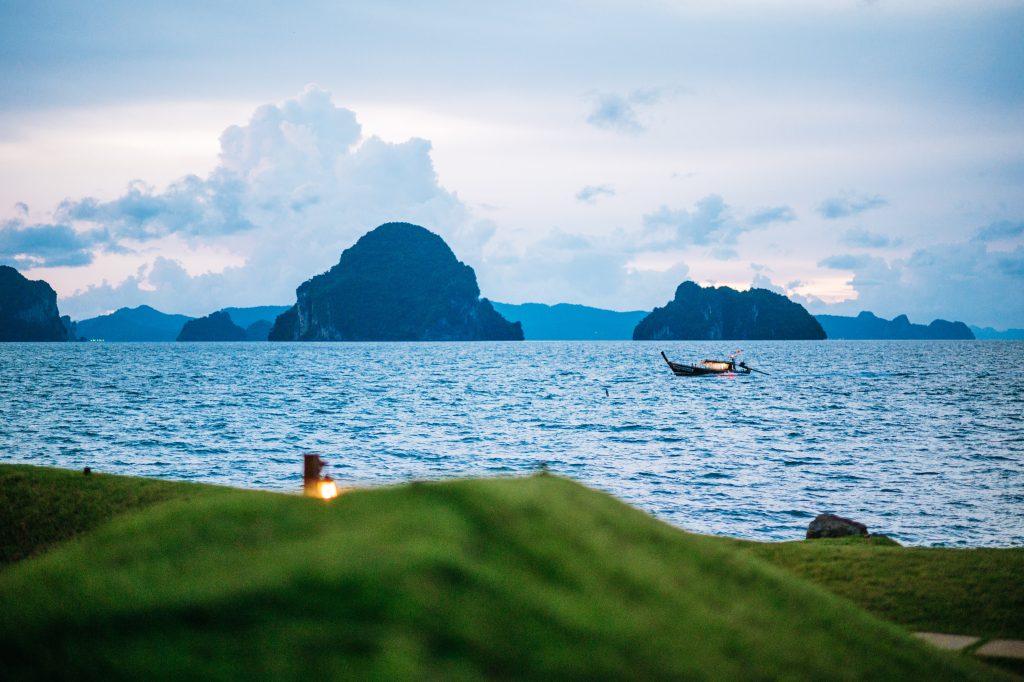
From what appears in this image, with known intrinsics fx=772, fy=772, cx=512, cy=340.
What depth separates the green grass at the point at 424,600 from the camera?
431 centimetres

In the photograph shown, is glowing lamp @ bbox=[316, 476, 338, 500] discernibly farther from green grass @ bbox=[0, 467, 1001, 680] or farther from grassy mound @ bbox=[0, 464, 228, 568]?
grassy mound @ bbox=[0, 464, 228, 568]

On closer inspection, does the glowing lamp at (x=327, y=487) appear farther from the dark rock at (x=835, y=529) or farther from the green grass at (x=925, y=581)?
the dark rock at (x=835, y=529)

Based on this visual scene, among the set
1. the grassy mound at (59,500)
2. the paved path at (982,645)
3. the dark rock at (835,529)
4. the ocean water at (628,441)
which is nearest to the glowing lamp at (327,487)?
the ocean water at (628,441)

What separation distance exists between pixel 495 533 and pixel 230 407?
64868 mm

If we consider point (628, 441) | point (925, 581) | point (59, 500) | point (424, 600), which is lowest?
point (628, 441)

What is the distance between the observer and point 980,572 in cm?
1194

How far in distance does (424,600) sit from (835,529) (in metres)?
15.2

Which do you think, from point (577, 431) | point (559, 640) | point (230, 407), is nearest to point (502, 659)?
point (559, 640)

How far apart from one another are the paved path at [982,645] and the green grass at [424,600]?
3.25 metres

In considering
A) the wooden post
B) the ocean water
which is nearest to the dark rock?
Result: the ocean water

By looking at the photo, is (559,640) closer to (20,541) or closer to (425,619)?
(425,619)

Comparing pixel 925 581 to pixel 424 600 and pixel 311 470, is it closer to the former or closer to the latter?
pixel 311 470

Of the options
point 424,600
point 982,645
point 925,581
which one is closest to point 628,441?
point 925,581

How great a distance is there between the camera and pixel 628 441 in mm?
45844
